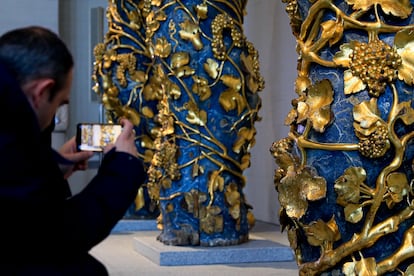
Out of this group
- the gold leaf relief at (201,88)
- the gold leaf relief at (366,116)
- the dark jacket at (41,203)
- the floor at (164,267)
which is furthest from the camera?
the gold leaf relief at (201,88)

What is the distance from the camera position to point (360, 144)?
1864mm

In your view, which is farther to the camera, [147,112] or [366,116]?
[147,112]

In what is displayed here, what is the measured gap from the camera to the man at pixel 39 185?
133 cm

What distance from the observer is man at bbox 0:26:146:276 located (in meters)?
1.33

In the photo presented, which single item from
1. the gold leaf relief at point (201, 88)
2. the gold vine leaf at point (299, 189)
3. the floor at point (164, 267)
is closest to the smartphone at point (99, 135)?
the gold vine leaf at point (299, 189)

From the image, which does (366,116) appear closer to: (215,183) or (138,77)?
(215,183)

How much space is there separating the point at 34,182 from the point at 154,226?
3715mm

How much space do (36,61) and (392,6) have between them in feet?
2.82

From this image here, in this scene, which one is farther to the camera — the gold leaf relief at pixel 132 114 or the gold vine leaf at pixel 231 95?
the gold leaf relief at pixel 132 114

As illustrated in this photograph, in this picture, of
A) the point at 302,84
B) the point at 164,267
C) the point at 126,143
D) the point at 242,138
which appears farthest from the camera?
the point at 242,138

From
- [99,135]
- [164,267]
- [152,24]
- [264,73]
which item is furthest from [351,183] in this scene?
[264,73]

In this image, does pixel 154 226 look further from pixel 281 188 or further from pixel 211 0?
pixel 281 188

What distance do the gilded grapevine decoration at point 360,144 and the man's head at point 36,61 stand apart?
73cm

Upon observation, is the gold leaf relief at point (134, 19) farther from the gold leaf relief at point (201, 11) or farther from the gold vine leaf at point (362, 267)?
the gold vine leaf at point (362, 267)
